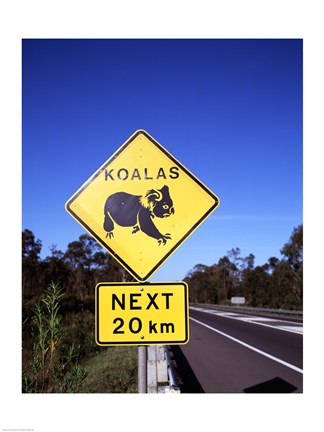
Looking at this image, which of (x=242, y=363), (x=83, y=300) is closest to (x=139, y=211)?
(x=242, y=363)

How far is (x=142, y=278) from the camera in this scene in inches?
91.1

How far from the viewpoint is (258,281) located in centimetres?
6138

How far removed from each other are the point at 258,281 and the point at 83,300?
36900 millimetres

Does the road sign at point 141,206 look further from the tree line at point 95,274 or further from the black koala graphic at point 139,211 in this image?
the tree line at point 95,274

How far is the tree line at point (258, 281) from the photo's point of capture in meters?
47.5

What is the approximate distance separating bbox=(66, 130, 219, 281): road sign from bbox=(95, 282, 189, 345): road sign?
4.7 inches

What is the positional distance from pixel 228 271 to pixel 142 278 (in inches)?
3276

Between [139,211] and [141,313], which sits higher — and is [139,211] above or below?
above

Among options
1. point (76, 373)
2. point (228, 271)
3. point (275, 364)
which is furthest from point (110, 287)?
point (228, 271)

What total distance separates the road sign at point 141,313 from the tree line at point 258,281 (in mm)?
36724

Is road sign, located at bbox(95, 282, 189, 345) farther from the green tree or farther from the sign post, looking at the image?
the green tree

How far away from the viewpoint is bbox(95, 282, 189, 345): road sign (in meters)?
2.28

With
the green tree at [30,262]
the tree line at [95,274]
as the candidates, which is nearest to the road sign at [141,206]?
the tree line at [95,274]

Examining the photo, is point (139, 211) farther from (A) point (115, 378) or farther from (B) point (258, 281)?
(B) point (258, 281)
